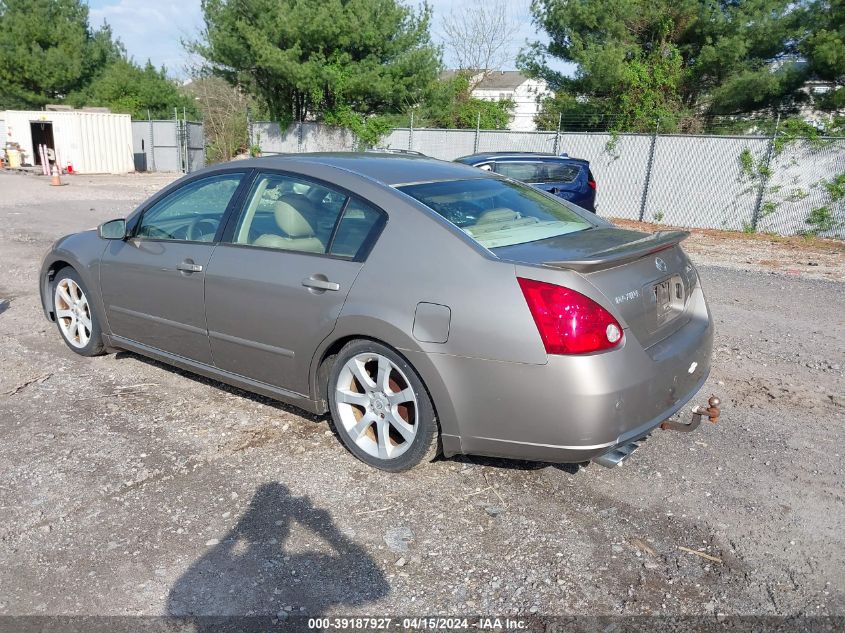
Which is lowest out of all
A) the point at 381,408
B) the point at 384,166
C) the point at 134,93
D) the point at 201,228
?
the point at 381,408

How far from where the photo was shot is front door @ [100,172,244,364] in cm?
419

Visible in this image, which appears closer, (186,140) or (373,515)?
(373,515)

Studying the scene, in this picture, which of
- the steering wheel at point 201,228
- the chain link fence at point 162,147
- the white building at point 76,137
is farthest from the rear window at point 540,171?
the chain link fence at point 162,147

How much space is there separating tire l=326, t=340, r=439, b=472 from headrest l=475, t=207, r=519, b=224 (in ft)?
2.87

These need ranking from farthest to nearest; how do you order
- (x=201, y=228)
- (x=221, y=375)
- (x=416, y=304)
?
(x=201, y=228) → (x=221, y=375) → (x=416, y=304)

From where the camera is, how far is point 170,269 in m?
4.28

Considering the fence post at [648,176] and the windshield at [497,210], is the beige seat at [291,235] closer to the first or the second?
the windshield at [497,210]

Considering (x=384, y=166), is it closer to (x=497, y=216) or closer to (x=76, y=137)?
(x=497, y=216)

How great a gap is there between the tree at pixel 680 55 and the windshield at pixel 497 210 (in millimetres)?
17500

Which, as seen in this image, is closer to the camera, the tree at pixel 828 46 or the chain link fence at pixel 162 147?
the tree at pixel 828 46

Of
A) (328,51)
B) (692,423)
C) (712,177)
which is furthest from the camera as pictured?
(328,51)

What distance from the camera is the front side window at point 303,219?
3.60 metres

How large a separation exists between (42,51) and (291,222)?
133ft

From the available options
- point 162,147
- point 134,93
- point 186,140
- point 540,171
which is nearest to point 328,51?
point 186,140
